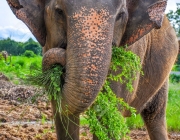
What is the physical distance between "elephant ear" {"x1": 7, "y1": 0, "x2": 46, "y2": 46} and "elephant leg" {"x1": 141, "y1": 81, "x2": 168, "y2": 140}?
8.49 feet

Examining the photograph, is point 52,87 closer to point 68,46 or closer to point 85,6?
point 68,46

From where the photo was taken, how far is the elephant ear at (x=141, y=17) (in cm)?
451

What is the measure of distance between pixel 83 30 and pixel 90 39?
11 centimetres

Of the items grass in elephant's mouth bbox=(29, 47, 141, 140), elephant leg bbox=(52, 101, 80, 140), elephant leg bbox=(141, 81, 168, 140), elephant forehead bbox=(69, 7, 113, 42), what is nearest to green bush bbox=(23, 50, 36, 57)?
elephant leg bbox=(141, 81, 168, 140)

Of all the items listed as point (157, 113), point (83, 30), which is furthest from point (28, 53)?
point (83, 30)

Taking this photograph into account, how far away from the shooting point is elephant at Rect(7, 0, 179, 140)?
361 centimetres

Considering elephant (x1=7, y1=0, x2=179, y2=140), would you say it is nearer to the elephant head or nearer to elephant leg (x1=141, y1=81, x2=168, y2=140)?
the elephant head

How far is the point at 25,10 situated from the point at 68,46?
2.69 feet

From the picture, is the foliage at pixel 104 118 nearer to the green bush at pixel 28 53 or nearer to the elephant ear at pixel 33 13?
the elephant ear at pixel 33 13

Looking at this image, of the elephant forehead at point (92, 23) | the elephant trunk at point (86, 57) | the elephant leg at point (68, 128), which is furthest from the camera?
the elephant leg at point (68, 128)

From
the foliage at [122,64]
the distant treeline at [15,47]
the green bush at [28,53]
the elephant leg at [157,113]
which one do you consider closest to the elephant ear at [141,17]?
the foliage at [122,64]

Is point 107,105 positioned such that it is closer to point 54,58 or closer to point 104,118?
point 104,118

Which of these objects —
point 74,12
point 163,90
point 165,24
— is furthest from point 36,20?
point 163,90

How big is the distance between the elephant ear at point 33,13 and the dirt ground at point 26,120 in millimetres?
541
